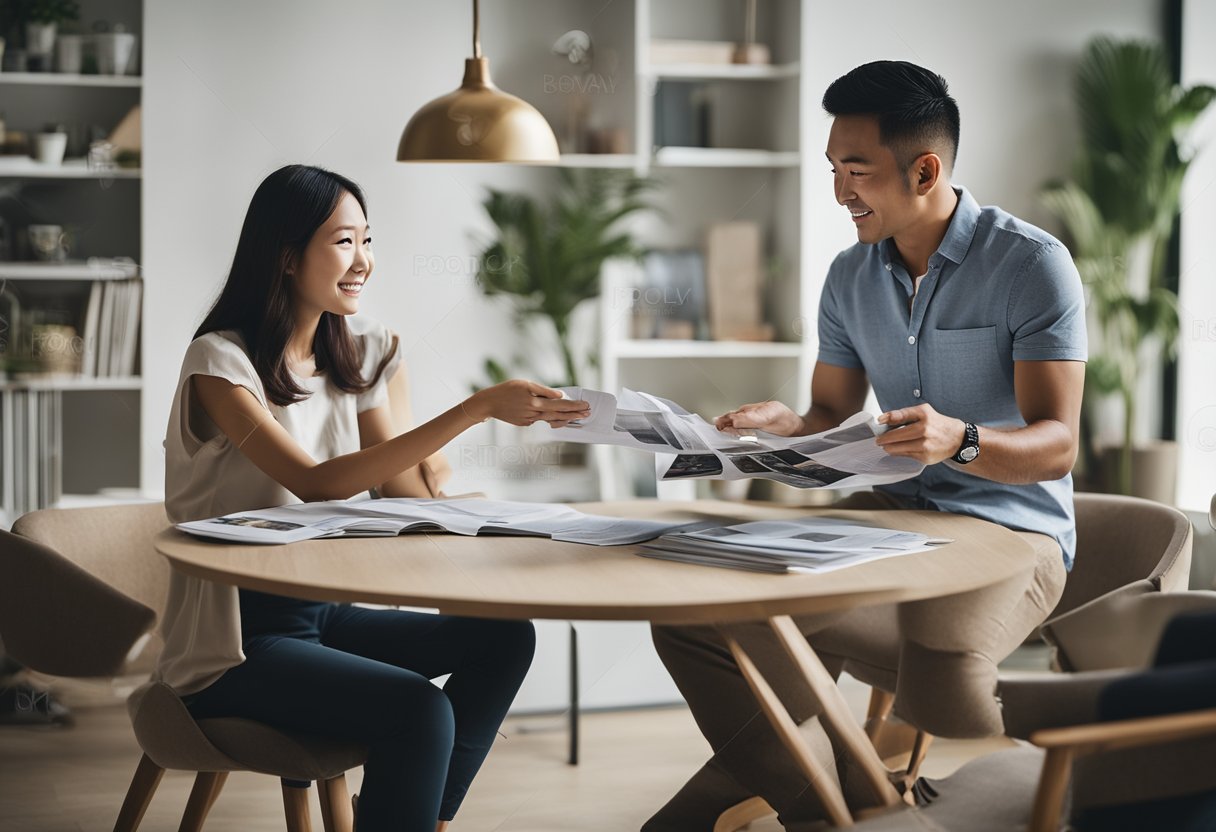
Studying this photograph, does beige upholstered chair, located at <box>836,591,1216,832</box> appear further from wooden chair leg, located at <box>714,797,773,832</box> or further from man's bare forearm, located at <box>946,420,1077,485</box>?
wooden chair leg, located at <box>714,797,773,832</box>

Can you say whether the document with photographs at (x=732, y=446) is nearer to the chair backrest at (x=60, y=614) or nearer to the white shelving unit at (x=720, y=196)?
the chair backrest at (x=60, y=614)

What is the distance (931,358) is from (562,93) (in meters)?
2.14

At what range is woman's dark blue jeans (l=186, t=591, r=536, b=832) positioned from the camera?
64.0 inches

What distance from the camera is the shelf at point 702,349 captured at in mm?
3824

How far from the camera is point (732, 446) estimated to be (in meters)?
1.81

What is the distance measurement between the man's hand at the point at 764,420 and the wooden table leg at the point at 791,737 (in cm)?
41

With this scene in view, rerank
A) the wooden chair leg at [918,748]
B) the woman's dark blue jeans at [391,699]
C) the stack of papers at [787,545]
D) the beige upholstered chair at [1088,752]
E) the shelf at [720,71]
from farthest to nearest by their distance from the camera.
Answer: the shelf at [720,71], the wooden chair leg at [918,748], the woman's dark blue jeans at [391,699], the stack of papers at [787,545], the beige upholstered chair at [1088,752]

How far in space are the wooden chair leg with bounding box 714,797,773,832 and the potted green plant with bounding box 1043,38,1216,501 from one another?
2.14 m

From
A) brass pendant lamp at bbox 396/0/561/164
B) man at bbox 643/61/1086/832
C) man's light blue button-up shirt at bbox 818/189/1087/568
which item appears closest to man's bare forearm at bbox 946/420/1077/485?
man at bbox 643/61/1086/832

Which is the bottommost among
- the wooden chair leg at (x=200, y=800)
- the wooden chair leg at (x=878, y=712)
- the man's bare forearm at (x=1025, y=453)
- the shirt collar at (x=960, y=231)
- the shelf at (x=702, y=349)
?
the wooden chair leg at (x=200, y=800)

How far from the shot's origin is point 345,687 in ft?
5.41

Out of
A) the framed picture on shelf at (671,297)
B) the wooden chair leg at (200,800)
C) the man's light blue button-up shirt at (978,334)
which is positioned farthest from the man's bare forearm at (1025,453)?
the framed picture on shelf at (671,297)

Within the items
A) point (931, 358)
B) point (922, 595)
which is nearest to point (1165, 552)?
point (931, 358)

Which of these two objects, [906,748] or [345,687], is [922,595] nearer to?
[345,687]
